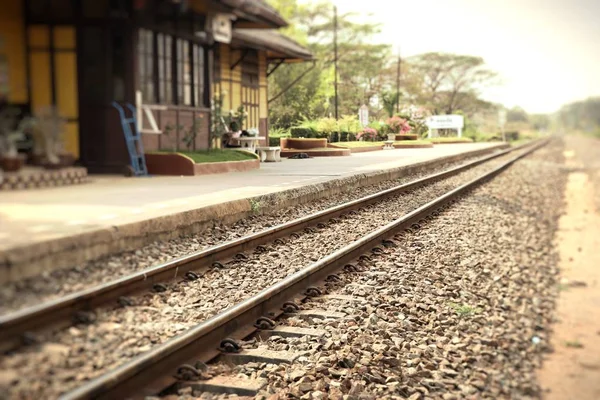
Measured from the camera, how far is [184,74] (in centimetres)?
1405

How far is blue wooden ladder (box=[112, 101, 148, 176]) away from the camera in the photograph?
1186 centimetres

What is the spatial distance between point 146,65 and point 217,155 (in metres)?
2.64

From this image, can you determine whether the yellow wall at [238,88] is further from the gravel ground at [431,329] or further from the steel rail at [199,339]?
the steel rail at [199,339]

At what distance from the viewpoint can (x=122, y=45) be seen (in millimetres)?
11930

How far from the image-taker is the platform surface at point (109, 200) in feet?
19.1

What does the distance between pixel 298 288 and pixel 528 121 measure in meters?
142

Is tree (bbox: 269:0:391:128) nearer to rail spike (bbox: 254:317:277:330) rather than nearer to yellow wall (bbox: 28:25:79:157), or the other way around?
yellow wall (bbox: 28:25:79:157)

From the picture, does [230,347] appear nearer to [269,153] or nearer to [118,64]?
[118,64]

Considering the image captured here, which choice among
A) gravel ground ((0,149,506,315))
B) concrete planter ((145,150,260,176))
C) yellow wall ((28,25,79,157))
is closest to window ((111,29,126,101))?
yellow wall ((28,25,79,157))

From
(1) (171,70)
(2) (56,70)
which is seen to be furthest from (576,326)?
(1) (171,70)

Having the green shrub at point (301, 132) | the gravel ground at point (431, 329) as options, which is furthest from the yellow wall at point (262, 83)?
the gravel ground at point (431, 329)

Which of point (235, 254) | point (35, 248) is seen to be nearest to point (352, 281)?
point (235, 254)

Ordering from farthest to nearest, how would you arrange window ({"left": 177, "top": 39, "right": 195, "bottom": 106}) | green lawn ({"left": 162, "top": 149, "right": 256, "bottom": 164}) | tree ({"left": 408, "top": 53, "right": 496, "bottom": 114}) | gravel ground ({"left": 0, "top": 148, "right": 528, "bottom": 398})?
tree ({"left": 408, "top": 53, "right": 496, "bottom": 114}), window ({"left": 177, "top": 39, "right": 195, "bottom": 106}), green lawn ({"left": 162, "top": 149, "right": 256, "bottom": 164}), gravel ground ({"left": 0, "top": 148, "right": 528, "bottom": 398})

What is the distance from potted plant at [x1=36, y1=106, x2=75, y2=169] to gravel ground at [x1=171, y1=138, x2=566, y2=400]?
5300 millimetres
